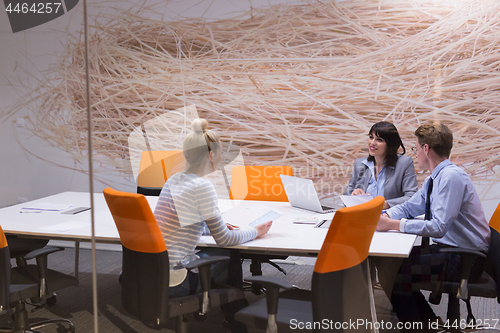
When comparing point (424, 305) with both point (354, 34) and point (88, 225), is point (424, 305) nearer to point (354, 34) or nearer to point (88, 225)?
point (354, 34)

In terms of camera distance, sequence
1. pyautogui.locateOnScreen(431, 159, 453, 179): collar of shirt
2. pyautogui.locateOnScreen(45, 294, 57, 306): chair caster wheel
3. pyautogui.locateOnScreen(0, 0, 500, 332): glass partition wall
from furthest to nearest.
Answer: pyautogui.locateOnScreen(45, 294, 57, 306): chair caster wheel → pyautogui.locateOnScreen(431, 159, 453, 179): collar of shirt → pyautogui.locateOnScreen(0, 0, 500, 332): glass partition wall

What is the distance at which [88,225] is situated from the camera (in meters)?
1.99

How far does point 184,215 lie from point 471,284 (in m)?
1.46

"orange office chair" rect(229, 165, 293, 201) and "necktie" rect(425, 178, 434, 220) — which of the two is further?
"necktie" rect(425, 178, 434, 220)

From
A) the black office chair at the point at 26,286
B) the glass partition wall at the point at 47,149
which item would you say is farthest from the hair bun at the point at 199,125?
the black office chair at the point at 26,286

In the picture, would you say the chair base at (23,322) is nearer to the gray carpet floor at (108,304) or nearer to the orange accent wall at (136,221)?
the gray carpet floor at (108,304)

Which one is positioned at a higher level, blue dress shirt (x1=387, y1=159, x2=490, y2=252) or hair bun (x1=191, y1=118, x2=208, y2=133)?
hair bun (x1=191, y1=118, x2=208, y2=133)

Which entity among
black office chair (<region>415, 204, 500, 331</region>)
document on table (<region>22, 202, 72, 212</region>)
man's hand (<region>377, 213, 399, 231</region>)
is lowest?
black office chair (<region>415, 204, 500, 331</region>)

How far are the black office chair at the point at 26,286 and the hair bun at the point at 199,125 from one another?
1.03m

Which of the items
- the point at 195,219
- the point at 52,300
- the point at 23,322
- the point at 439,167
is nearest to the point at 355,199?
the point at 439,167

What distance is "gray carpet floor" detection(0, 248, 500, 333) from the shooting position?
176cm

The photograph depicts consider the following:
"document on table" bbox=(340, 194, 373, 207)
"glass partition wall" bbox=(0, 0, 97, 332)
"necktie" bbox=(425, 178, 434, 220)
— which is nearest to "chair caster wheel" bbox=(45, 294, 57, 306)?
"glass partition wall" bbox=(0, 0, 97, 332)

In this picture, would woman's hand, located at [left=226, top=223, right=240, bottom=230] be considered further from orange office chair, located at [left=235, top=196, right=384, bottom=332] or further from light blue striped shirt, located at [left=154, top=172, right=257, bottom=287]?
orange office chair, located at [left=235, top=196, right=384, bottom=332]

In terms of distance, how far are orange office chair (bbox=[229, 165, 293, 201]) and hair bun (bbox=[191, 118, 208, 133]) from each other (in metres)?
0.23
